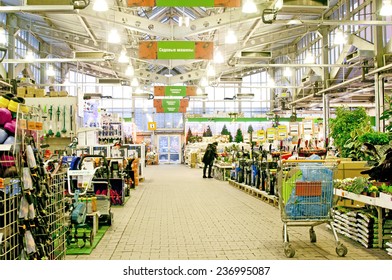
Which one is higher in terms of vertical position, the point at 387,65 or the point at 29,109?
the point at 387,65

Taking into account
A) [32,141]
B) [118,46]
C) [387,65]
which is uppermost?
[118,46]

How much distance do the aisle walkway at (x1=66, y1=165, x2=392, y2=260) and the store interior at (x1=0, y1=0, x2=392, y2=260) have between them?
0.80 ft

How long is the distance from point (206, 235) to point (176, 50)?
18.7ft

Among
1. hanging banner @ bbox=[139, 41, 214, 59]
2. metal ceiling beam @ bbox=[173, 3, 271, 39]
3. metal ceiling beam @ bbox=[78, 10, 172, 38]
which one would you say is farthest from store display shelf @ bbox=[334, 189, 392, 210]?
metal ceiling beam @ bbox=[78, 10, 172, 38]

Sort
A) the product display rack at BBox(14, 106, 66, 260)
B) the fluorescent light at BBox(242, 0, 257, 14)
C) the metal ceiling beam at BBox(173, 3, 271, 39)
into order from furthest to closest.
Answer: the metal ceiling beam at BBox(173, 3, 271, 39)
the fluorescent light at BBox(242, 0, 257, 14)
the product display rack at BBox(14, 106, 66, 260)

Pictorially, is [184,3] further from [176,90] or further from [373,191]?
[176,90]

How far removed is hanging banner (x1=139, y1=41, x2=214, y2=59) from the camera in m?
10.5

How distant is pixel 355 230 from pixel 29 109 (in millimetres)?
4098

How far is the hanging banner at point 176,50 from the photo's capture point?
10.5 meters

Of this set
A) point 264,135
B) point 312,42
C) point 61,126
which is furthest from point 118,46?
point 61,126

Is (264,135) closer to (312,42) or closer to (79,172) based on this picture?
(312,42)

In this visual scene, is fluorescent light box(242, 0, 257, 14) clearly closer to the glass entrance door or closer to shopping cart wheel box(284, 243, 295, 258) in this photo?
shopping cart wheel box(284, 243, 295, 258)

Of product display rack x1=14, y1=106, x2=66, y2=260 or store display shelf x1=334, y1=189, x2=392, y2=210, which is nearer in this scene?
product display rack x1=14, y1=106, x2=66, y2=260

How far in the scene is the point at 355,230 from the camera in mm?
5477
